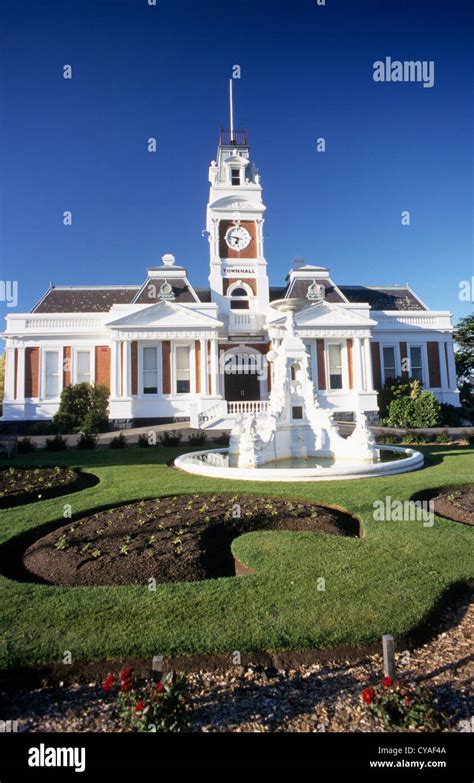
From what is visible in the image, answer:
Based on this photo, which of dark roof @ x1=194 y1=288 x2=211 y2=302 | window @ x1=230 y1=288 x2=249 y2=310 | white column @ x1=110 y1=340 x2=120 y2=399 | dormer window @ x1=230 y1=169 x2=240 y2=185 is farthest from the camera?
dark roof @ x1=194 y1=288 x2=211 y2=302

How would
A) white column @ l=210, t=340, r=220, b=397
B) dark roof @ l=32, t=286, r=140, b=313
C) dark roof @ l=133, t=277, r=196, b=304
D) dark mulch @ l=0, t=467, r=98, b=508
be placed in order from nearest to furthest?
1. dark mulch @ l=0, t=467, r=98, b=508
2. white column @ l=210, t=340, r=220, b=397
3. dark roof @ l=133, t=277, r=196, b=304
4. dark roof @ l=32, t=286, r=140, b=313

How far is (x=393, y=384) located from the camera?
28.6m

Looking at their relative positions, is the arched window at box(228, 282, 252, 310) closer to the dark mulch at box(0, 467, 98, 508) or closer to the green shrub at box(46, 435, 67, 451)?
the green shrub at box(46, 435, 67, 451)

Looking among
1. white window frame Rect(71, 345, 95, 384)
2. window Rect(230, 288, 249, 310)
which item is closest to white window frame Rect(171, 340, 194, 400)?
window Rect(230, 288, 249, 310)

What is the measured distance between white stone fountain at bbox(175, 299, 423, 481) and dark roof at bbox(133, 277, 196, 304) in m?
16.8

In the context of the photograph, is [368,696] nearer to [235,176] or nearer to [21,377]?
[21,377]

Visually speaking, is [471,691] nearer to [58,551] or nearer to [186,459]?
[58,551]

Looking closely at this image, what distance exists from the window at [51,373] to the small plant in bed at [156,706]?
90.4 ft

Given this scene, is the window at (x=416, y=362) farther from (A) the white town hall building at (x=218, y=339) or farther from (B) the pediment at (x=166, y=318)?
(B) the pediment at (x=166, y=318)

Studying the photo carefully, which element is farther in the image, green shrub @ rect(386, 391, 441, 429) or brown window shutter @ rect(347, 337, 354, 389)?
brown window shutter @ rect(347, 337, 354, 389)

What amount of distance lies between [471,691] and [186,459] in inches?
413

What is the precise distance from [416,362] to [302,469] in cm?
2401

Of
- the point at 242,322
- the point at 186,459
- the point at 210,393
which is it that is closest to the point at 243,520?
the point at 186,459

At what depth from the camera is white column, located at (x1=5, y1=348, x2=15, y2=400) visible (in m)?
27.2
